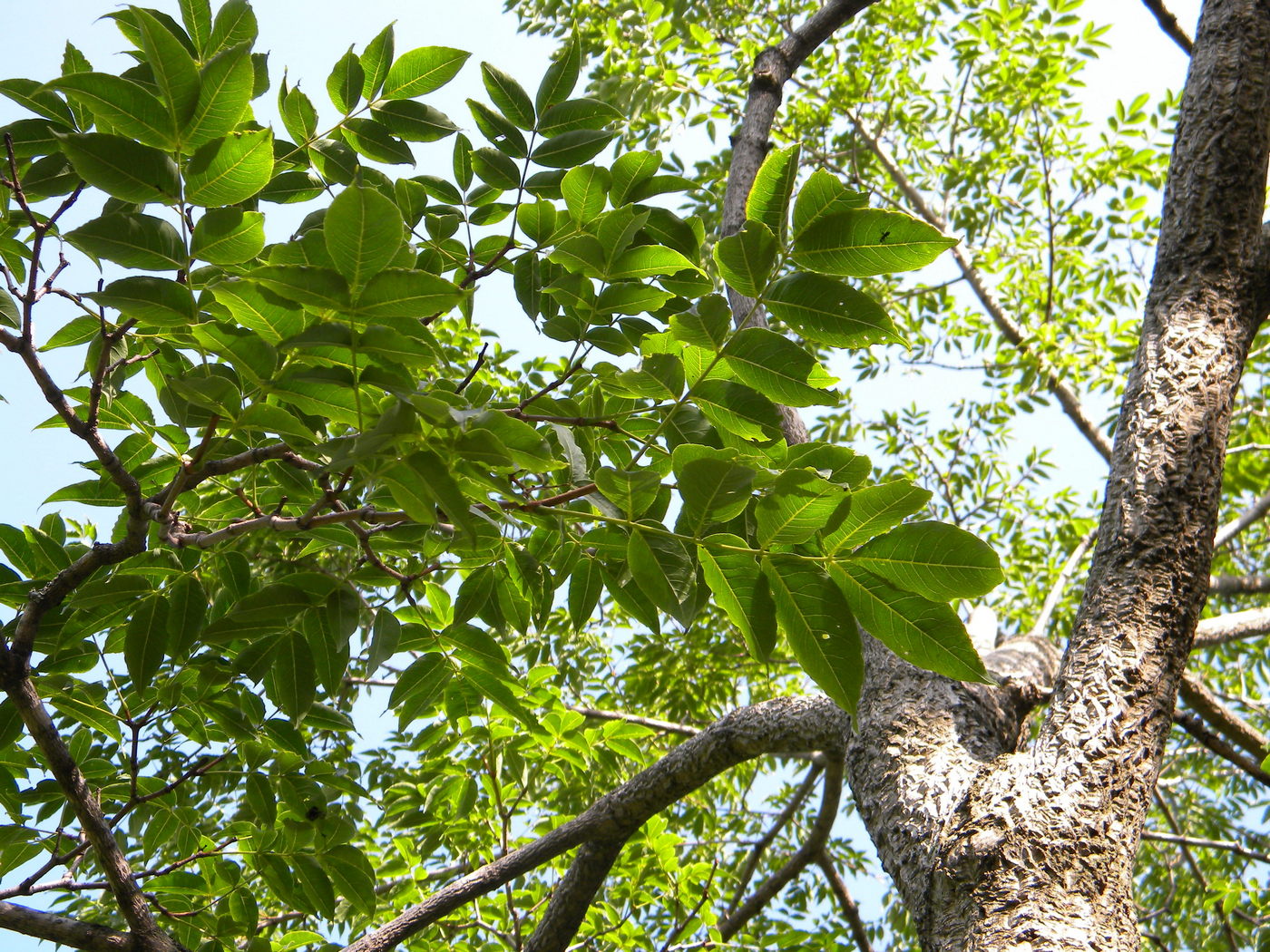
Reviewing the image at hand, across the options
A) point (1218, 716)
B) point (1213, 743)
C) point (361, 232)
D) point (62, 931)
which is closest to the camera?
point (361, 232)

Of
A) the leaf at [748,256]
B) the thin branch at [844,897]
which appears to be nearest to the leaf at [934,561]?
the leaf at [748,256]

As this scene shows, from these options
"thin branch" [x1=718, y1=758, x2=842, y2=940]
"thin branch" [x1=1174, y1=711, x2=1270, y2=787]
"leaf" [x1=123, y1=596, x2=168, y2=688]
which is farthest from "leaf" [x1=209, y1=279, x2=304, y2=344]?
"thin branch" [x1=718, y1=758, x2=842, y2=940]

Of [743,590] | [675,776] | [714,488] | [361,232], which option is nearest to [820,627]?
[743,590]

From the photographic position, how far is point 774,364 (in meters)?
1.06

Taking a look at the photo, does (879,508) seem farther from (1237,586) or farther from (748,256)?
(1237,586)

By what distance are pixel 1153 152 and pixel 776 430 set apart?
16.2 ft

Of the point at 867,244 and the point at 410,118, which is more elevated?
the point at 410,118

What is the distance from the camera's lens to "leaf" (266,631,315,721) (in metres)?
1.23

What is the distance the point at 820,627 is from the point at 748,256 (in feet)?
1.37

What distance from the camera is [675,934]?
2.63 meters

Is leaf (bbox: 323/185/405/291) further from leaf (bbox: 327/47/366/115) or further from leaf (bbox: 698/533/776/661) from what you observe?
leaf (bbox: 327/47/366/115)

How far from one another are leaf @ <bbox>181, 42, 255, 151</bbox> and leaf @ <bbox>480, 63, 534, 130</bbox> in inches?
19.8

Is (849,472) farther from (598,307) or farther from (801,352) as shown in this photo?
(598,307)

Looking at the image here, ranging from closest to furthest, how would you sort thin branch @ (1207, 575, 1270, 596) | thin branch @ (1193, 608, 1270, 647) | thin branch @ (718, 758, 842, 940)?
thin branch @ (1193, 608, 1270, 647) < thin branch @ (718, 758, 842, 940) < thin branch @ (1207, 575, 1270, 596)
